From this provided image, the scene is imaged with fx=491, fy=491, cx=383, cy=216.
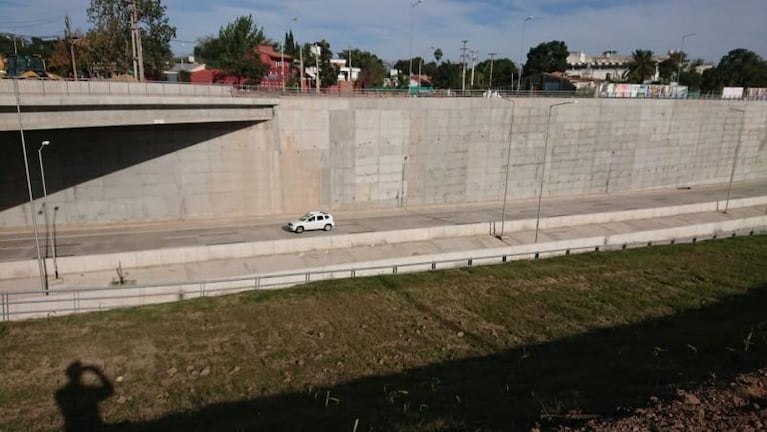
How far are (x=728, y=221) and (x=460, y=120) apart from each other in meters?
25.5

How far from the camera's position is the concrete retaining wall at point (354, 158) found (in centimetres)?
3344

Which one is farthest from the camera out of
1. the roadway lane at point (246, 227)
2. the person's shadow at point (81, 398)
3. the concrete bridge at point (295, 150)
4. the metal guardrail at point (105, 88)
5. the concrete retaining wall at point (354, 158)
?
the concrete retaining wall at point (354, 158)

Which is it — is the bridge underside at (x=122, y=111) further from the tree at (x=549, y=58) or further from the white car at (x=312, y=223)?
the tree at (x=549, y=58)

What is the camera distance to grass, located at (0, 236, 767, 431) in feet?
42.3

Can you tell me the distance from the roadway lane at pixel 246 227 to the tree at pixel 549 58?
8675 centimetres

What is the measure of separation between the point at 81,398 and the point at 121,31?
4416cm

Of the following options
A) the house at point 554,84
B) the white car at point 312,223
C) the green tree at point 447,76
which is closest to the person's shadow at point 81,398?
the white car at point 312,223

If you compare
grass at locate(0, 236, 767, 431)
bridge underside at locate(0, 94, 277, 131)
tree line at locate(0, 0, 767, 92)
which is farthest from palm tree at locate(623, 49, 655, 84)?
bridge underside at locate(0, 94, 277, 131)

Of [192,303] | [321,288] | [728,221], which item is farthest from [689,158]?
[192,303]

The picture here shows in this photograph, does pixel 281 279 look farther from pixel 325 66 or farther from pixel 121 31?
pixel 325 66

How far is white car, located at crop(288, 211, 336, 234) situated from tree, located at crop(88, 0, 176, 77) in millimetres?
27126

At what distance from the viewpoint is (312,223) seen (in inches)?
1364

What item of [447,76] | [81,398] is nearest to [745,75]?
[447,76]

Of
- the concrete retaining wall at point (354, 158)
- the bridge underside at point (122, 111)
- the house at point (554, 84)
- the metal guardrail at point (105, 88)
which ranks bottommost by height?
A: the concrete retaining wall at point (354, 158)
